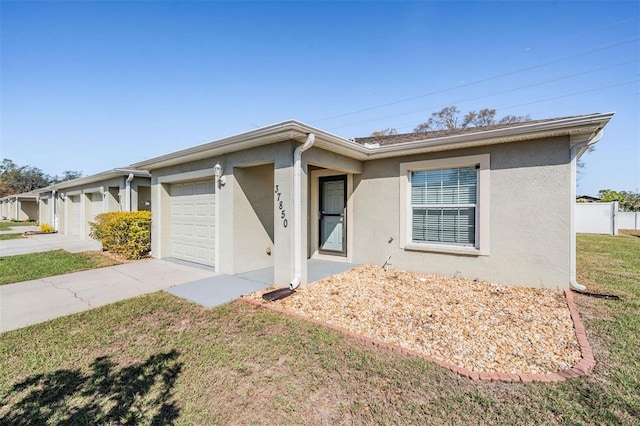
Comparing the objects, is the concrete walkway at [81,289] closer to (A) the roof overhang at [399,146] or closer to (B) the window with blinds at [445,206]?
(A) the roof overhang at [399,146]

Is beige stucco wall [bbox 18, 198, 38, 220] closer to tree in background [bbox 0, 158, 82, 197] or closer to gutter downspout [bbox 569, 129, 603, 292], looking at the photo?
tree in background [bbox 0, 158, 82, 197]

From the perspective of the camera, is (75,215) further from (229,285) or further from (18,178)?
(18,178)

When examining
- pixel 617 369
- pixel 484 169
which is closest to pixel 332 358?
pixel 617 369

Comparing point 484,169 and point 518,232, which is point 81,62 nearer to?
point 484,169

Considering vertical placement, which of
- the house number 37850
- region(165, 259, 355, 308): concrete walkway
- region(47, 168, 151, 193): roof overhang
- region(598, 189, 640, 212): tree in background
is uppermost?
region(47, 168, 151, 193): roof overhang

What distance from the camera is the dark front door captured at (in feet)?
26.8

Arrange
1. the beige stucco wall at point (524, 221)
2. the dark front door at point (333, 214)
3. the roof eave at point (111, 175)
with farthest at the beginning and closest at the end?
the roof eave at point (111, 175) → the dark front door at point (333, 214) → the beige stucco wall at point (524, 221)

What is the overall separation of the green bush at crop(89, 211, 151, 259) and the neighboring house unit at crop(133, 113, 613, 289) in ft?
2.29

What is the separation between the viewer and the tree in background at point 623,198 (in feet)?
68.5

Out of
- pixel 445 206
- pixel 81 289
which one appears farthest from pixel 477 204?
pixel 81 289

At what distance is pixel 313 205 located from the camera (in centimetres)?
862

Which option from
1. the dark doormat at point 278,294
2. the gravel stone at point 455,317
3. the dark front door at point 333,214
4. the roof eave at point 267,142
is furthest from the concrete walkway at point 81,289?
the dark front door at point 333,214

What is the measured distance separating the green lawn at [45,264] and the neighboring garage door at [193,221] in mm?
1934

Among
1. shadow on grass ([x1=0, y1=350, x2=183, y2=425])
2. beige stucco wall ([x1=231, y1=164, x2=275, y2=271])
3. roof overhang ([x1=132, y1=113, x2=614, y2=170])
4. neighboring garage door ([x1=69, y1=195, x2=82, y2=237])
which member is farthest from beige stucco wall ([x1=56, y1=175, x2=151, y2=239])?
shadow on grass ([x1=0, y1=350, x2=183, y2=425])
